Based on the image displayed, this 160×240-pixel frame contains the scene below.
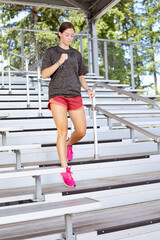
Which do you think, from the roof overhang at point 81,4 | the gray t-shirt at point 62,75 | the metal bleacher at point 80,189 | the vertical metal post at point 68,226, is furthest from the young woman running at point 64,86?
the roof overhang at point 81,4

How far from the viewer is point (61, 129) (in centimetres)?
308

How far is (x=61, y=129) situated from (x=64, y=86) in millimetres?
383

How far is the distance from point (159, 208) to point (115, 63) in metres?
5.74

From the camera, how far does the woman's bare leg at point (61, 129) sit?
9.98ft

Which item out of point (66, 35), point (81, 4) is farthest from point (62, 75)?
point (81, 4)

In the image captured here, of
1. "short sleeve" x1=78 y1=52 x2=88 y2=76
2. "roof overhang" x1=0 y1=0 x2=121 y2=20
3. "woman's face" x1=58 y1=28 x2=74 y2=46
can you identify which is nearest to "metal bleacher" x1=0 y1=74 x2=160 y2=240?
"short sleeve" x1=78 y1=52 x2=88 y2=76

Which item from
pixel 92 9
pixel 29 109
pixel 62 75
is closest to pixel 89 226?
pixel 62 75

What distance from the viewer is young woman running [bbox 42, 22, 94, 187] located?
3.07 meters

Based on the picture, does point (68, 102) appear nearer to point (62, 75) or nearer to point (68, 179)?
point (62, 75)

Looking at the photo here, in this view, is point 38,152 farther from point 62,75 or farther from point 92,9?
point 92,9

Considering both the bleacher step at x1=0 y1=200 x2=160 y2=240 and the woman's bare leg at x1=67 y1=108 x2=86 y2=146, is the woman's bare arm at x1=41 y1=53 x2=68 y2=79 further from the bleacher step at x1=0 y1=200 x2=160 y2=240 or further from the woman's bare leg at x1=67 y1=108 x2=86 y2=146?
the bleacher step at x1=0 y1=200 x2=160 y2=240

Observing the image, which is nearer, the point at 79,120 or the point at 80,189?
the point at 80,189

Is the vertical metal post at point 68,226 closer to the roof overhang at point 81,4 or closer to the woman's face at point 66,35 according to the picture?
the woman's face at point 66,35

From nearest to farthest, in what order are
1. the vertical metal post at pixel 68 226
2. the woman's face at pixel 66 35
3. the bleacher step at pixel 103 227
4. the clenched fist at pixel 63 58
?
the vertical metal post at pixel 68 226 < the bleacher step at pixel 103 227 < the clenched fist at pixel 63 58 < the woman's face at pixel 66 35
